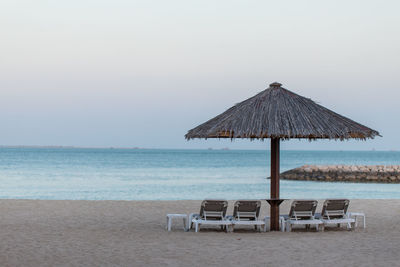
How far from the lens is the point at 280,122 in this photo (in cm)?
1034

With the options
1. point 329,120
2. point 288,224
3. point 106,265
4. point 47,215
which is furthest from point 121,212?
point 106,265

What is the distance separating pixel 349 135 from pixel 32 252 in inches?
209

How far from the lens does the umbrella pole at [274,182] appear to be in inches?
424

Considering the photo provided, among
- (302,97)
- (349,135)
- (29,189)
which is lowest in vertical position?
(29,189)

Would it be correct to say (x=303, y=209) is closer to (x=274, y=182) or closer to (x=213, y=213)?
(x=274, y=182)

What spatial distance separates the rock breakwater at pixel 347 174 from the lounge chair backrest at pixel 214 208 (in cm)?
3238

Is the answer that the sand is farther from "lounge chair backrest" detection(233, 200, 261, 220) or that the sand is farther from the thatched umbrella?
the thatched umbrella

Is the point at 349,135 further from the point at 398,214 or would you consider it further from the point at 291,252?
the point at 398,214

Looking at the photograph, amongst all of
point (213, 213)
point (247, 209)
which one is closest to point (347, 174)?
point (247, 209)

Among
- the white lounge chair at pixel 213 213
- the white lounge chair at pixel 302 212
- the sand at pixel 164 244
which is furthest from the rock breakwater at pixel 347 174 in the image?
the white lounge chair at pixel 213 213

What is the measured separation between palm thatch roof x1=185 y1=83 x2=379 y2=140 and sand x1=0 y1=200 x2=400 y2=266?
1.65 m

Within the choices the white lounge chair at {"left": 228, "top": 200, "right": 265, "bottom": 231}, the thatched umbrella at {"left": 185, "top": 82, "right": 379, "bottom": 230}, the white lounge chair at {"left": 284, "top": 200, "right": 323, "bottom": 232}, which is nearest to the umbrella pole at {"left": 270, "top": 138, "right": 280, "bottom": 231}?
the thatched umbrella at {"left": 185, "top": 82, "right": 379, "bottom": 230}

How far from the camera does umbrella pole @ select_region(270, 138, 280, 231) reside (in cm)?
1076

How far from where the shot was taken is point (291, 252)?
8.56 metres
